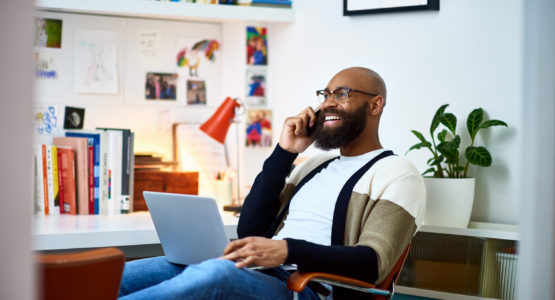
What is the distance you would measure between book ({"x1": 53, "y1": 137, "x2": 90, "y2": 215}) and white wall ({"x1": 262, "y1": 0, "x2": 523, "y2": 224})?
1123mm

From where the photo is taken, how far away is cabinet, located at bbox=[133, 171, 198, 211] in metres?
3.07

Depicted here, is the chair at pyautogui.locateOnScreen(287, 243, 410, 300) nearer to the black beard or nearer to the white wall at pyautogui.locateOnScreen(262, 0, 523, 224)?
the black beard

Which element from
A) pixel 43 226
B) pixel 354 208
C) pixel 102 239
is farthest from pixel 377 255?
pixel 43 226

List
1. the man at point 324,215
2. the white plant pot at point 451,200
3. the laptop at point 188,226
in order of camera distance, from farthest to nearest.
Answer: the white plant pot at point 451,200, the laptop at point 188,226, the man at point 324,215

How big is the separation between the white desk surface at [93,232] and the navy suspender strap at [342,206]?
0.74 meters

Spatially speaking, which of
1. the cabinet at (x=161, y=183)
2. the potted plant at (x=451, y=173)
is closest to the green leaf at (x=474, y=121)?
the potted plant at (x=451, y=173)

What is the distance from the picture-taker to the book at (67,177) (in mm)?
2902

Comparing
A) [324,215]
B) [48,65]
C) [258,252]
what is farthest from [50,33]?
[258,252]

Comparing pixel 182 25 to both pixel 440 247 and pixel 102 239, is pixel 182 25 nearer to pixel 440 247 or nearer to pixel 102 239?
pixel 102 239

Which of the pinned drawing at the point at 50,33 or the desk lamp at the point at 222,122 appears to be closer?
the desk lamp at the point at 222,122

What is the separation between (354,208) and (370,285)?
32cm

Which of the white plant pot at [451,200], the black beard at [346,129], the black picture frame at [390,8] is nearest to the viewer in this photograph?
the black beard at [346,129]
